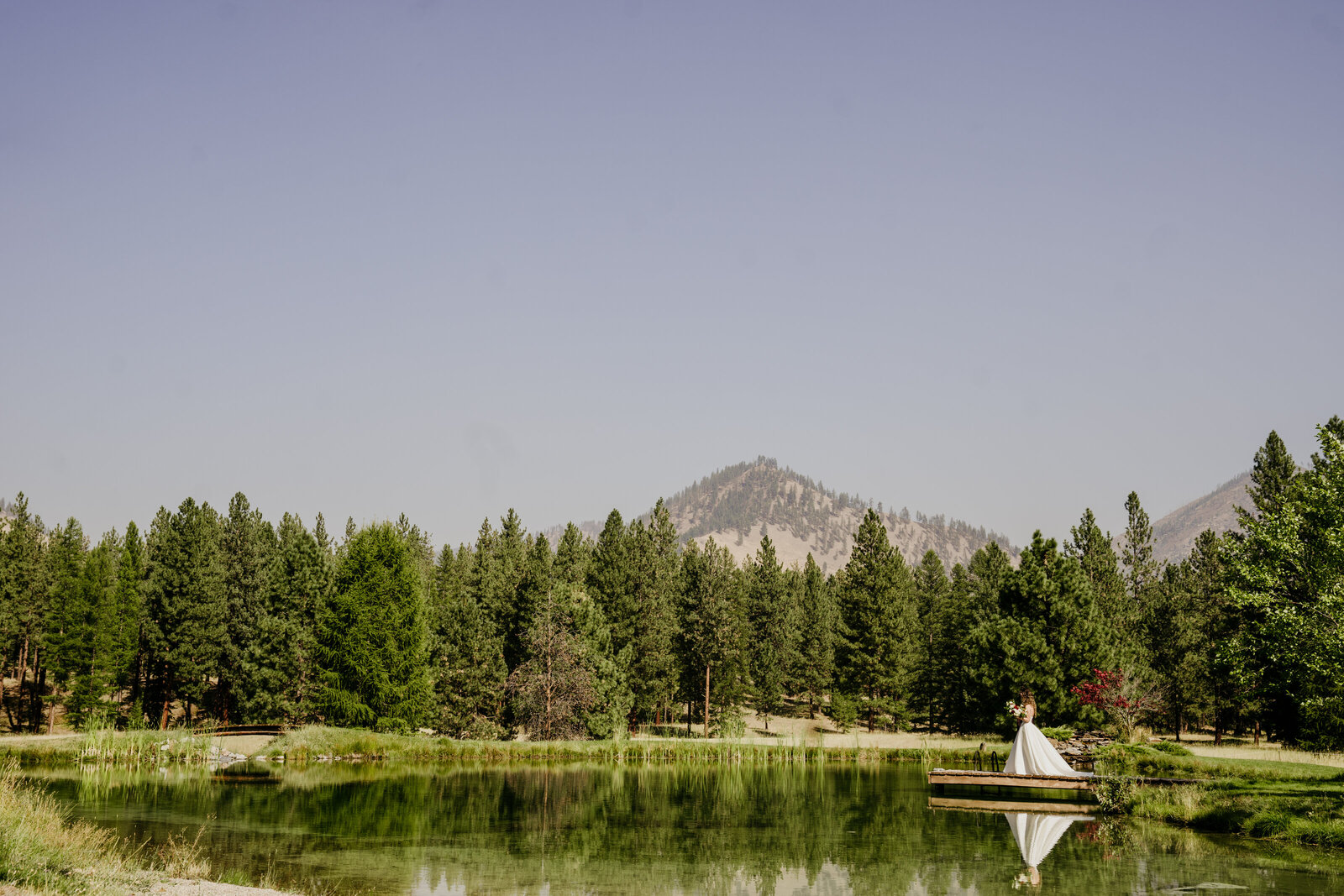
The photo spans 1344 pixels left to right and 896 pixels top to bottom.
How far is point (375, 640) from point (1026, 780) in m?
38.5

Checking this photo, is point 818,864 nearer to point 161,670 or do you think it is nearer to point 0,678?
point 161,670

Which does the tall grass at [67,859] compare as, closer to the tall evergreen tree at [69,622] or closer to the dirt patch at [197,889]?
the dirt patch at [197,889]

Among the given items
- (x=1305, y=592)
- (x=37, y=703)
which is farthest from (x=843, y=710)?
(x=37, y=703)

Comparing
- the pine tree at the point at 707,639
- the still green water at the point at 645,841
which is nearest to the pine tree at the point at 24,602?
the still green water at the point at 645,841

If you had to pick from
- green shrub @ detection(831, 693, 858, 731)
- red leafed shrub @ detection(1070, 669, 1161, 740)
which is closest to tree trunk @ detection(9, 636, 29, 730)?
green shrub @ detection(831, 693, 858, 731)

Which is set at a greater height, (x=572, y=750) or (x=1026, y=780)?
(x=1026, y=780)

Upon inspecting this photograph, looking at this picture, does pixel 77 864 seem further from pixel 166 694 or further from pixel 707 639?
pixel 707 639

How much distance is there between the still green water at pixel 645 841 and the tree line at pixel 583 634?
1394cm

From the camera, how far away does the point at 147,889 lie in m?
16.7

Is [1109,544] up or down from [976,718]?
up

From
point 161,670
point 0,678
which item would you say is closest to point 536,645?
point 161,670

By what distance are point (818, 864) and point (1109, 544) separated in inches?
2384

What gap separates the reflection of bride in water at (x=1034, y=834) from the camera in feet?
74.3

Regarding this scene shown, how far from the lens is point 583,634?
6256cm
